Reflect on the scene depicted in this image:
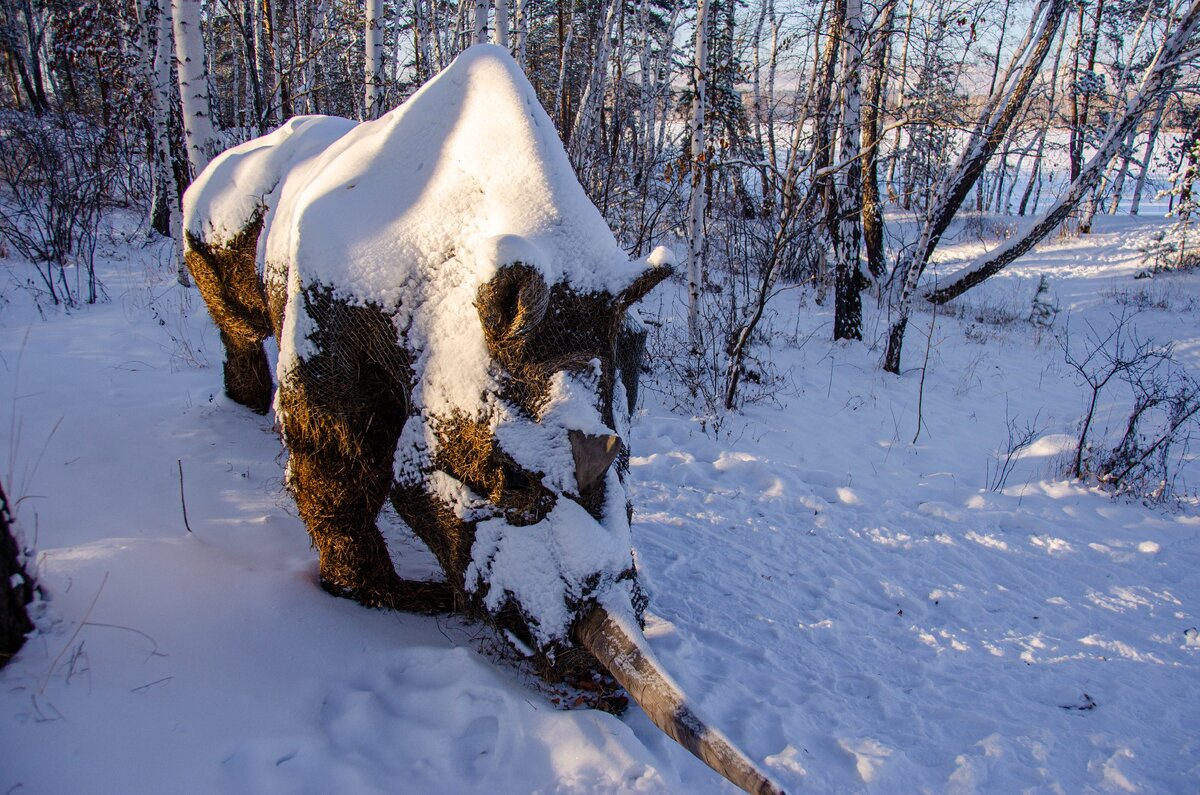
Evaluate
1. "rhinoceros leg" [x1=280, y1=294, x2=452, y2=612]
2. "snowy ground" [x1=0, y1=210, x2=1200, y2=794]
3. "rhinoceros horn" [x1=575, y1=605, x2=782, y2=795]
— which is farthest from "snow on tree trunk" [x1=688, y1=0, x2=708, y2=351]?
"rhinoceros horn" [x1=575, y1=605, x2=782, y2=795]

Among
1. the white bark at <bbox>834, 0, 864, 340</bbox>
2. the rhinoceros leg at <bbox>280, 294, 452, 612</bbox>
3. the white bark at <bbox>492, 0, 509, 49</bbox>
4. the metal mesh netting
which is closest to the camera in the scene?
the metal mesh netting

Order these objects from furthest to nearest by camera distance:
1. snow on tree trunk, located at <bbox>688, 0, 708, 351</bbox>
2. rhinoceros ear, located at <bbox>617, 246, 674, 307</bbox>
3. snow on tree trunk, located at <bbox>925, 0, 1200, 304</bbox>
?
snow on tree trunk, located at <bbox>688, 0, 708, 351</bbox> → snow on tree trunk, located at <bbox>925, 0, 1200, 304</bbox> → rhinoceros ear, located at <bbox>617, 246, 674, 307</bbox>

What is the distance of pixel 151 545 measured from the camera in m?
2.88

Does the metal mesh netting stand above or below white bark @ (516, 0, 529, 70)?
below

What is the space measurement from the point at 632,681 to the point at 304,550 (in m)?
2.09

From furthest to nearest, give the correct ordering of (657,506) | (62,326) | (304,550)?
(62,326)
(657,506)
(304,550)

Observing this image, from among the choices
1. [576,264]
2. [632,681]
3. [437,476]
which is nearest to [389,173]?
[576,264]

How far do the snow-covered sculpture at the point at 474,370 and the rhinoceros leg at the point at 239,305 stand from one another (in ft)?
2.53

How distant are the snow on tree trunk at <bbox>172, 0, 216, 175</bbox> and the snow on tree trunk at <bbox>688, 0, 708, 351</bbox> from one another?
16.2 feet

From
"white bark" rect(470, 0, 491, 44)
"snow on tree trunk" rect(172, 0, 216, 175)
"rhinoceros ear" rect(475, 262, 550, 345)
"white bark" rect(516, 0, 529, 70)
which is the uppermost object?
"white bark" rect(516, 0, 529, 70)

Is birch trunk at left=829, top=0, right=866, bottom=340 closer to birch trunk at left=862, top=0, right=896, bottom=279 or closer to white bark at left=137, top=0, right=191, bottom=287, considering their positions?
birch trunk at left=862, top=0, right=896, bottom=279

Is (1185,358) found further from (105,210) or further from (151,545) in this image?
(105,210)

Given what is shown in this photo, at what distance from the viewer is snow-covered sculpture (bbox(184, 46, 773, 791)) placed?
2117mm

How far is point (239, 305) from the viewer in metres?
4.02
